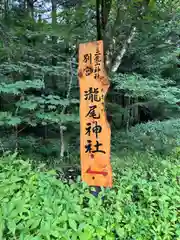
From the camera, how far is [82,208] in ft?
7.01

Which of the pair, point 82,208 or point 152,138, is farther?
point 152,138

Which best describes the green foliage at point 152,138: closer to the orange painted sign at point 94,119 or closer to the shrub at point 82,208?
the shrub at point 82,208

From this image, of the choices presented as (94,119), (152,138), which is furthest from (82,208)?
(152,138)

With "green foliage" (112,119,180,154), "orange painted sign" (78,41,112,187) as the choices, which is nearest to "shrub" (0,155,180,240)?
"orange painted sign" (78,41,112,187)

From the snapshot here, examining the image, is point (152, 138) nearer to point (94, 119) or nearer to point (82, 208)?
point (94, 119)

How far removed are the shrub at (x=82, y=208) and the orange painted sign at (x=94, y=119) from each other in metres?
0.18

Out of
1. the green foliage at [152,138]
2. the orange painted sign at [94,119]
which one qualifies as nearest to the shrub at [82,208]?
the orange painted sign at [94,119]

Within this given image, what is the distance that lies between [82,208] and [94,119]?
0.86m

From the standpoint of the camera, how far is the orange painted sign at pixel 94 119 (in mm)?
2602

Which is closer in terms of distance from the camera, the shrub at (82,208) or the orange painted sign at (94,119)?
the shrub at (82,208)

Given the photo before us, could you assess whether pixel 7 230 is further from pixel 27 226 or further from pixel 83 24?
pixel 83 24

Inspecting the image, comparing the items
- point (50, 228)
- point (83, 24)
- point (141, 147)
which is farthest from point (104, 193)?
point (83, 24)

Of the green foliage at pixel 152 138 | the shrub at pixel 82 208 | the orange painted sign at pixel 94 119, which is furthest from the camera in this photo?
the green foliage at pixel 152 138

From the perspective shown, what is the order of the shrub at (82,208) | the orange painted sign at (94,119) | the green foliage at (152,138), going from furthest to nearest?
1. the green foliage at (152,138)
2. the orange painted sign at (94,119)
3. the shrub at (82,208)
